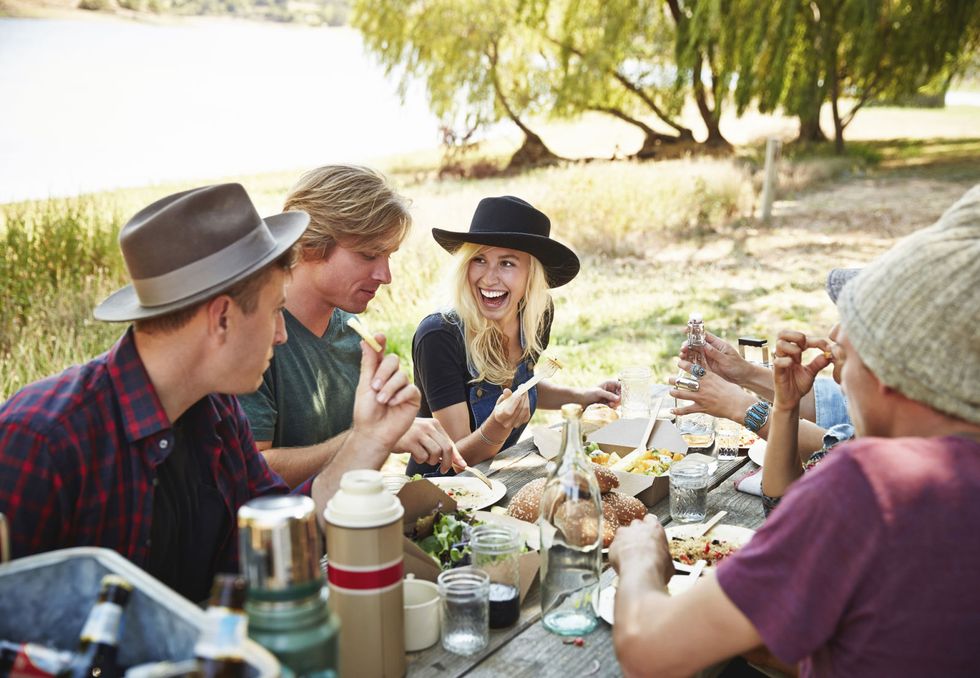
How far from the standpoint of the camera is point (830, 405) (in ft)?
9.93

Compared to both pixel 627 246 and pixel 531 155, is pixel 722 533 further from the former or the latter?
pixel 531 155

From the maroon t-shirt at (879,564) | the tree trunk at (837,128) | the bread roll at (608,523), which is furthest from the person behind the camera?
the tree trunk at (837,128)

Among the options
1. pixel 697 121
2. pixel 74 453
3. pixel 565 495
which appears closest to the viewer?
pixel 74 453

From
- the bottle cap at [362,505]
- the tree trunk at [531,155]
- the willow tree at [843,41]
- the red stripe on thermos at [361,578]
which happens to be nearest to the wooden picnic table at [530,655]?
the red stripe on thermos at [361,578]

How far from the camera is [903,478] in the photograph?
1.19 metres

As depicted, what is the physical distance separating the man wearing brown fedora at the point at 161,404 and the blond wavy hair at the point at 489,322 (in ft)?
5.01

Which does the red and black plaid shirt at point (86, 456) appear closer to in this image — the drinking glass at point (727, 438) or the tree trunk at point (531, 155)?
the drinking glass at point (727, 438)

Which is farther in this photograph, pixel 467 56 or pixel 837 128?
pixel 837 128

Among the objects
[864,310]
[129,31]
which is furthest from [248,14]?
[864,310]

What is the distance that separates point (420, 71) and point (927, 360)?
15.3m

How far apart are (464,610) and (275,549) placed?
2.23ft

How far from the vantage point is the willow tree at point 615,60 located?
1605cm

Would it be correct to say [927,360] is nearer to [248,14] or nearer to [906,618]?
[906,618]

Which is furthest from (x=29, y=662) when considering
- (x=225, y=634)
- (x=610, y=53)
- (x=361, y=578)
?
(x=610, y=53)
